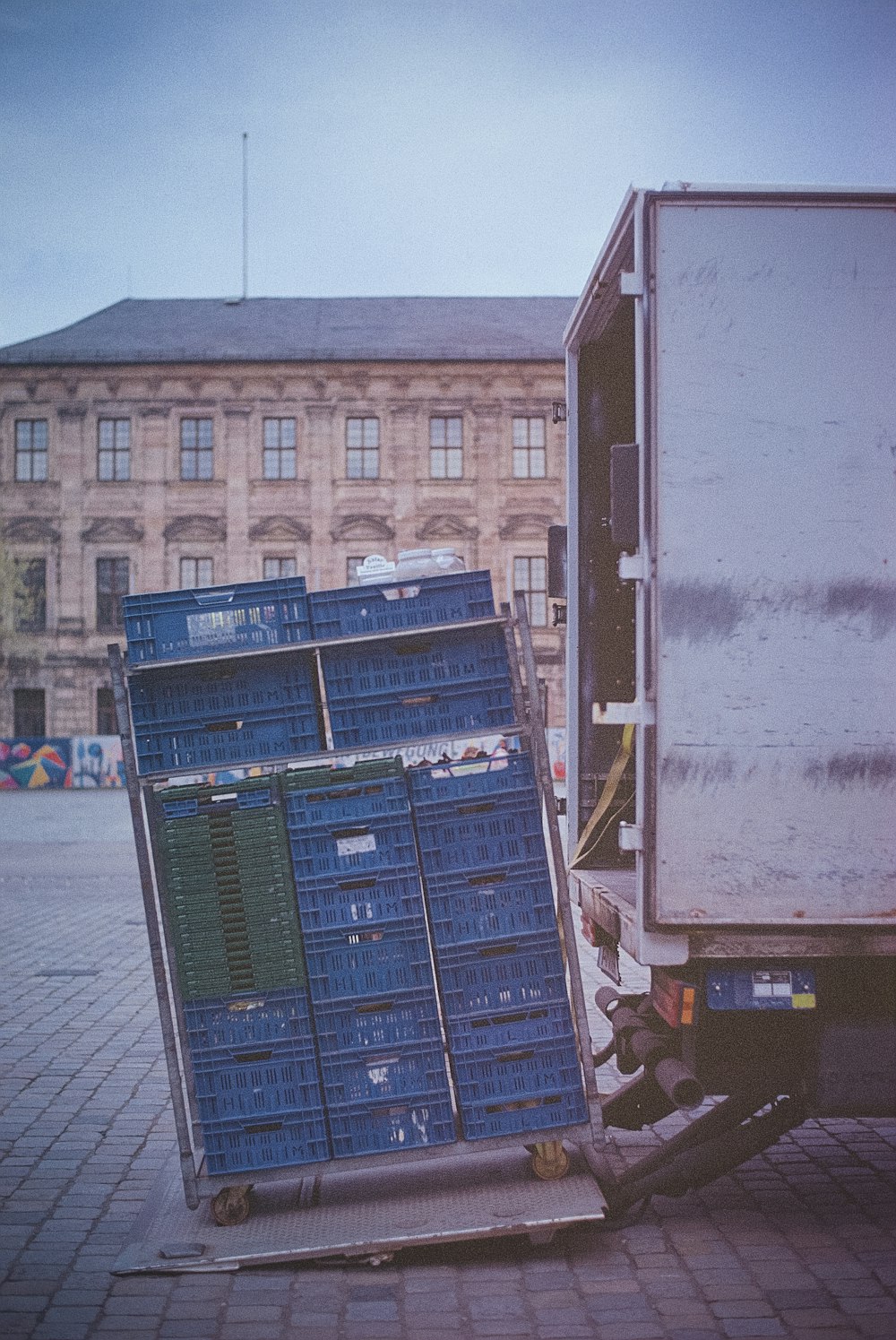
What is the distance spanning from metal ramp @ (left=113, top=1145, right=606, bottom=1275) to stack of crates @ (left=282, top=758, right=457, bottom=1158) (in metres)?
0.28

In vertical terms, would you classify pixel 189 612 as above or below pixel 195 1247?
above

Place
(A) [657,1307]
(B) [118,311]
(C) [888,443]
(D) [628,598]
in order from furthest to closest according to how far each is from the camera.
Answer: (B) [118,311] < (D) [628,598] < (C) [888,443] < (A) [657,1307]

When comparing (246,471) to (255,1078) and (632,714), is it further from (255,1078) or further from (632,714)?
(632,714)

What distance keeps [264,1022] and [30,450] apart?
1622 inches

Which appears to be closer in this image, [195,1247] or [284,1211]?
[195,1247]

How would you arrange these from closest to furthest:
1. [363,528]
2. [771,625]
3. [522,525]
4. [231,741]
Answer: [771,625] → [231,741] → [522,525] → [363,528]

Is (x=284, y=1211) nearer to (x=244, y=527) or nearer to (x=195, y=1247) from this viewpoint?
(x=195, y=1247)

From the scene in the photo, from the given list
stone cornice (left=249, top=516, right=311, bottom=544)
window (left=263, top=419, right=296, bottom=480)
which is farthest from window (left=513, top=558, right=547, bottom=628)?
window (left=263, top=419, right=296, bottom=480)

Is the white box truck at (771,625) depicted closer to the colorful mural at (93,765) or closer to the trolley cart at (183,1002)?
the trolley cart at (183,1002)

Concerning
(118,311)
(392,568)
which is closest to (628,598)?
(392,568)

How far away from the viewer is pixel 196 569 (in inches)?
1651

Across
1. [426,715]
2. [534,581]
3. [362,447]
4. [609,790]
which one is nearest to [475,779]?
[426,715]

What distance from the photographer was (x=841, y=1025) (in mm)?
4492

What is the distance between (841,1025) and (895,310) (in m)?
2.56
